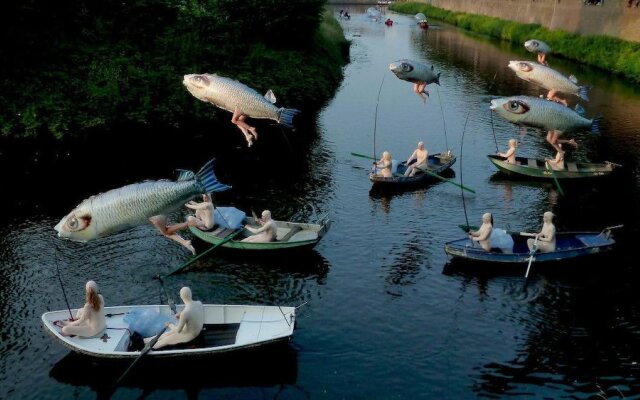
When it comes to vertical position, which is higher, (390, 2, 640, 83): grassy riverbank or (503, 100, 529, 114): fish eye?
(503, 100, 529, 114): fish eye

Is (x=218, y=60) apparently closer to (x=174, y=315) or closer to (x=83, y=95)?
(x=83, y=95)

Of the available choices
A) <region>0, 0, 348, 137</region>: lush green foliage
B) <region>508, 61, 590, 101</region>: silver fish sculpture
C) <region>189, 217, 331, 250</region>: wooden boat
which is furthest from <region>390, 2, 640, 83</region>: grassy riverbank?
<region>189, 217, 331, 250</region>: wooden boat

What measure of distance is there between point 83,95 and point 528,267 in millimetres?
32538

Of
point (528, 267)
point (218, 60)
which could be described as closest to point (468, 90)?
point (218, 60)

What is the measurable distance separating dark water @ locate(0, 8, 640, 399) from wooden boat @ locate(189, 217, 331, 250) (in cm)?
67

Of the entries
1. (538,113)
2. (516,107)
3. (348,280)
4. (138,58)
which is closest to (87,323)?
(348,280)

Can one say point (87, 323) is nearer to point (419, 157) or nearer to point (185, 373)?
point (185, 373)

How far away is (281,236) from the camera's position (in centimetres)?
2911

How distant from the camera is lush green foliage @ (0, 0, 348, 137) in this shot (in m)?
44.1

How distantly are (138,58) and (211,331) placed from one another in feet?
109

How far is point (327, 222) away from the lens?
29.0 m

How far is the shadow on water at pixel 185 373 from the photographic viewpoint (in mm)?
20312

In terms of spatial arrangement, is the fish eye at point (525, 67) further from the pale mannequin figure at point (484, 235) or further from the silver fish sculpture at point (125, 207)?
the silver fish sculpture at point (125, 207)

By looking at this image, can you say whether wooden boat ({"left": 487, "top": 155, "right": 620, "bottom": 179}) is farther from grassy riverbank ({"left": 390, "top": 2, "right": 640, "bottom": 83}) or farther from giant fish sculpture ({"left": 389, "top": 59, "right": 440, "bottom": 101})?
grassy riverbank ({"left": 390, "top": 2, "right": 640, "bottom": 83})
